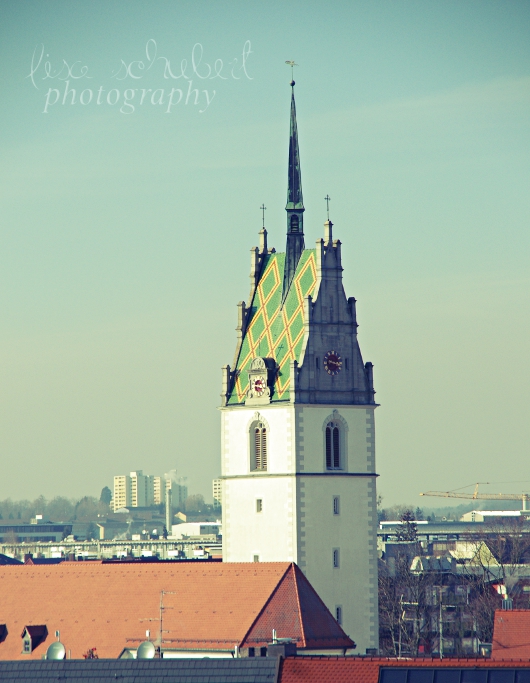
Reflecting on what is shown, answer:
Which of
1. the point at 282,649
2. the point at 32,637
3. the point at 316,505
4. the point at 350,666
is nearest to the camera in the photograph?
the point at 350,666

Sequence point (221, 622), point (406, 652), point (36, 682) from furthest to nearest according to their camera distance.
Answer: point (406, 652)
point (221, 622)
point (36, 682)

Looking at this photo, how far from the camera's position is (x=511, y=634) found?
3361 inches

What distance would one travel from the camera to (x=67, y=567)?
88000 mm

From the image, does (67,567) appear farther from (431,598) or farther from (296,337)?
(431,598)

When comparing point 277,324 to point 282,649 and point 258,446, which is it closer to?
point 258,446

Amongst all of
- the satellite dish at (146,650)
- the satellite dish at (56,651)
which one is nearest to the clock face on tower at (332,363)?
the satellite dish at (146,650)

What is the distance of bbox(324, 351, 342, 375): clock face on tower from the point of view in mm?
88188

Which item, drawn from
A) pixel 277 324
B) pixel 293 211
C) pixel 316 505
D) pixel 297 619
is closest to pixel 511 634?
pixel 316 505

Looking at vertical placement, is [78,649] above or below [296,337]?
below

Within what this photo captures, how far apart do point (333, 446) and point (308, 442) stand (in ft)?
4.14

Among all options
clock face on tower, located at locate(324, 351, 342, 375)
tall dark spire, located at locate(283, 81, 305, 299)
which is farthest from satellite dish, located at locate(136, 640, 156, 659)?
tall dark spire, located at locate(283, 81, 305, 299)

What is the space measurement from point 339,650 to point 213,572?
5.77 m

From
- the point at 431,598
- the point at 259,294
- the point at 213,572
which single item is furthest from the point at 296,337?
the point at 431,598

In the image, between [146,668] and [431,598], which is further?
[431,598]
